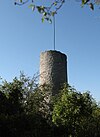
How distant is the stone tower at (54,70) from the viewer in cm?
2292

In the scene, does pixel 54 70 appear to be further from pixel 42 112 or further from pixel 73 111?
pixel 73 111

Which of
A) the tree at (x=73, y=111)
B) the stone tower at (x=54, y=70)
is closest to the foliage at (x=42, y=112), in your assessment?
the tree at (x=73, y=111)

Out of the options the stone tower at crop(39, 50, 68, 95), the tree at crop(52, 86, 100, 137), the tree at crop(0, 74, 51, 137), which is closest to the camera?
the tree at crop(0, 74, 51, 137)

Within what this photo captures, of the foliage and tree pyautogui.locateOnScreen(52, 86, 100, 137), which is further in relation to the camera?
tree pyautogui.locateOnScreen(52, 86, 100, 137)

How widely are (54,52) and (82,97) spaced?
18.8 ft

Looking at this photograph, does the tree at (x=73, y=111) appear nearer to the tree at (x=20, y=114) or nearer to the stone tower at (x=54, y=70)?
the tree at (x=20, y=114)

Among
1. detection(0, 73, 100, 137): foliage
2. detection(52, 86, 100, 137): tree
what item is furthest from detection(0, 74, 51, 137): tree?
detection(52, 86, 100, 137): tree

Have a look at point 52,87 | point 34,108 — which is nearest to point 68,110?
point 34,108

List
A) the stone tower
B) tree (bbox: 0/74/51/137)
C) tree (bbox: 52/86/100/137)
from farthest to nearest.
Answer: the stone tower → tree (bbox: 52/86/100/137) → tree (bbox: 0/74/51/137)

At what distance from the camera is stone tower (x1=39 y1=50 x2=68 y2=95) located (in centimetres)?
2292

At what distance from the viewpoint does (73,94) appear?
722 inches

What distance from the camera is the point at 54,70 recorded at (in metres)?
23.0

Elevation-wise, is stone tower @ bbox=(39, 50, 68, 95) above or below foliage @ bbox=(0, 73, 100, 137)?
above

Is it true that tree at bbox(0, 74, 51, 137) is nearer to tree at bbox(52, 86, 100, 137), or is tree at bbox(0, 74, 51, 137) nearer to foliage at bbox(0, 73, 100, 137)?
foliage at bbox(0, 73, 100, 137)
